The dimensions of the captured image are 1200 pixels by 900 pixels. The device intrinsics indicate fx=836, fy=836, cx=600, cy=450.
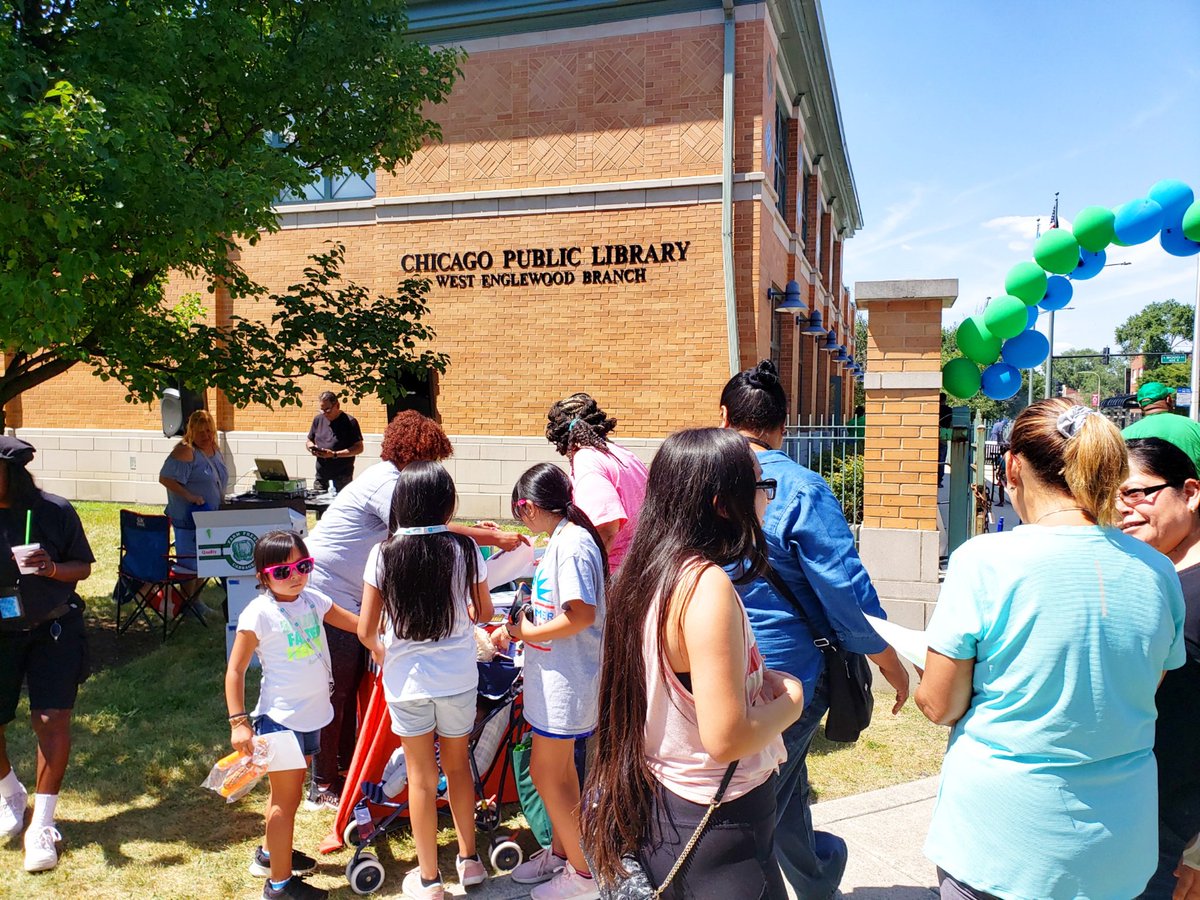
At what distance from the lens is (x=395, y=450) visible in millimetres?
4000

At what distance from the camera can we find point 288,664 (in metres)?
3.43

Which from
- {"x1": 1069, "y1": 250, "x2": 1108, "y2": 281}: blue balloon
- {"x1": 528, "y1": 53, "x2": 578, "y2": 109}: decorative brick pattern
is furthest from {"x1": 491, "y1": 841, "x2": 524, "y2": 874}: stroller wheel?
{"x1": 528, "y1": 53, "x2": 578, "y2": 109}: decorative brick pattern

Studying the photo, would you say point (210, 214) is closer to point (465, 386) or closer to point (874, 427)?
point (874, 427)

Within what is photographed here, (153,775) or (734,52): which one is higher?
(734,52)

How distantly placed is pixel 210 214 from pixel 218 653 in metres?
3.57

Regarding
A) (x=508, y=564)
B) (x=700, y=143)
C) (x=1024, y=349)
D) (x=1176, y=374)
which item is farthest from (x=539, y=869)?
(x=1176, y=374)

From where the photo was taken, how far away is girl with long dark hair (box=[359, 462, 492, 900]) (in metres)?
3.29

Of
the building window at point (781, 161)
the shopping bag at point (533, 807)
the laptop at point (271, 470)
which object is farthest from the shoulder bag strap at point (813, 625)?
the building window at point (781, 161)

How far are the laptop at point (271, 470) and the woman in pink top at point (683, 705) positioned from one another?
8.20 meters

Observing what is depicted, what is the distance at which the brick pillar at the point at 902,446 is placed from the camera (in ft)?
18.1

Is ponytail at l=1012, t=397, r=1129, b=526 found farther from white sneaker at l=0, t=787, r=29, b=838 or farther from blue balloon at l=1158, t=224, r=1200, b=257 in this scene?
white sneaker at l=0, t=787, r=29, b=838

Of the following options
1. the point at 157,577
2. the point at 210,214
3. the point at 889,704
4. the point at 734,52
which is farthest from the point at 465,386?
the point at 889,704

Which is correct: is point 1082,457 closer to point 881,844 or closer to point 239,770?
point 881,844

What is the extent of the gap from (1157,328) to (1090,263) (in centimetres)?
7581
